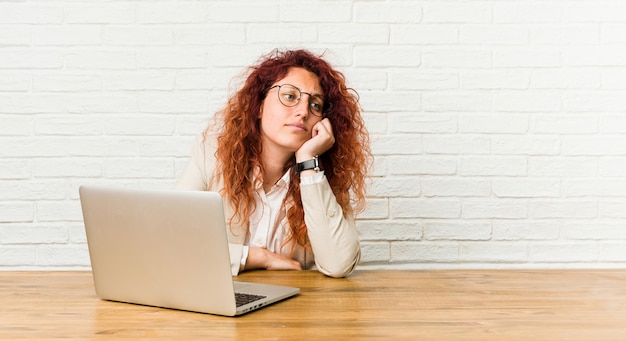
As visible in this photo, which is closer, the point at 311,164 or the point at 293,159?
the point at 311,164

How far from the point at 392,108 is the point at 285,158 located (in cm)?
63

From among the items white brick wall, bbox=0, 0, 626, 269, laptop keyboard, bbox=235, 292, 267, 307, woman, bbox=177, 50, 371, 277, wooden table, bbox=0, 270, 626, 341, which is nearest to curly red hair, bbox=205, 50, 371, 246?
woman, bbox=177, 50, 371, 277

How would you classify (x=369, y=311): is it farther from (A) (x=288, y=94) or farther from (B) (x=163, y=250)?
(A) (x=288, y=94)

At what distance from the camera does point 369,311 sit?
1482 millimetres

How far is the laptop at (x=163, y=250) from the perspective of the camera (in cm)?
141

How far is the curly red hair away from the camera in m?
2.35

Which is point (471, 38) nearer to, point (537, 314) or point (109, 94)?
point (109, 94)

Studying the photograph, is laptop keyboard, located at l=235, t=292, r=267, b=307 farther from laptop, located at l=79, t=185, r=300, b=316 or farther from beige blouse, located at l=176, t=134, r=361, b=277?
beige blouse, located at l=176, t=134, r=361, b=277

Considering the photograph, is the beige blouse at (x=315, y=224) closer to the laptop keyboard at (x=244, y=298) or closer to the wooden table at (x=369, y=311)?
the wooden table at (x=369, y=311)

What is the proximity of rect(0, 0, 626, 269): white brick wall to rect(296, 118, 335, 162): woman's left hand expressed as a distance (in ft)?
1.75

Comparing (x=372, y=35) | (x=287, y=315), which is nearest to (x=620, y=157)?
(x=372, y=35)

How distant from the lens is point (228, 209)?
232 cm

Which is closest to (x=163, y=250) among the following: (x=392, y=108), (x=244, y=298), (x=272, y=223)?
(x=244, y=298)

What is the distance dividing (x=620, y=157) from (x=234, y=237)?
1.64 meters
